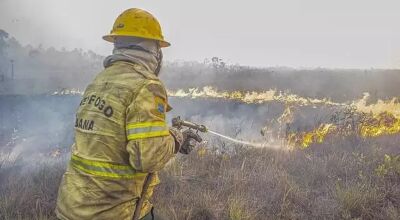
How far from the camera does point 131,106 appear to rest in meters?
2.25

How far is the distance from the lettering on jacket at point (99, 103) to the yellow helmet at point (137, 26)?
0.40 meters

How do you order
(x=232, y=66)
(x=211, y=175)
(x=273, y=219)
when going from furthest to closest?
(x=232, y=66) < (x=211, y=175) < (x=273, y=219)

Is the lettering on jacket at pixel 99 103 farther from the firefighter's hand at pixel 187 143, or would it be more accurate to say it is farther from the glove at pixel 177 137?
the firefighter's hand at pixel 187 143

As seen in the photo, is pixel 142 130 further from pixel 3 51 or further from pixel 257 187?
pixel 3 51

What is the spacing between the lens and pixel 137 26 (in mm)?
2492

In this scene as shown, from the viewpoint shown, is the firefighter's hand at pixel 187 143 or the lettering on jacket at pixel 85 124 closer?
the lettering on jacket at pixel 85 124

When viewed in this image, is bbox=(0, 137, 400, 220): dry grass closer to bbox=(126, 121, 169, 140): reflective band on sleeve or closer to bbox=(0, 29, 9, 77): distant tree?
bbox=(126, 121, 169, 140): reflective band on sleeve

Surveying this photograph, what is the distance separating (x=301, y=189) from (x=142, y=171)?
339cm

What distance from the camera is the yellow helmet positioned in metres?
2.48

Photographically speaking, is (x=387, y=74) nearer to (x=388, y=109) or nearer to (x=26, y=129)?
(x=388, y=109)

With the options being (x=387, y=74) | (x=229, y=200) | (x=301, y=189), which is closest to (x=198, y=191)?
(x=229, y=200)

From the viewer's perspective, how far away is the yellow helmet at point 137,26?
248cm

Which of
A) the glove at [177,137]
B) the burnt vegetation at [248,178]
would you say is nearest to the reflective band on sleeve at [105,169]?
the glove at [177,137]

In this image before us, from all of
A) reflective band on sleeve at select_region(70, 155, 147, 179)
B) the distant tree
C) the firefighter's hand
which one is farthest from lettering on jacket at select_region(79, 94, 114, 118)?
the distant tree
